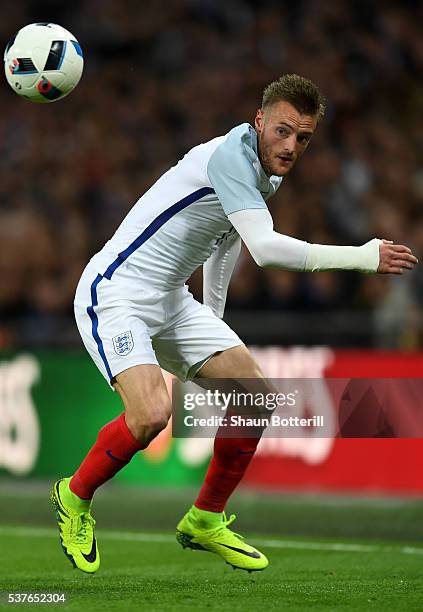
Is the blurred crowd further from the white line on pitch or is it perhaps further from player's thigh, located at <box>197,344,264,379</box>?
player's thigh, located at <box>197,344,264,379</box>

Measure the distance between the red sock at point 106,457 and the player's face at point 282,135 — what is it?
1314mm

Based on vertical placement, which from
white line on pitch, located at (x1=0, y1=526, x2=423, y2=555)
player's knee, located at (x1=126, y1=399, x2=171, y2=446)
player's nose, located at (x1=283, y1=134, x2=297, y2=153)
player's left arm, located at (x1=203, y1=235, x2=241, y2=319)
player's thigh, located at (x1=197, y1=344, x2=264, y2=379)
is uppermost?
player's nose, located at (x1=283, y1=134, x2=297, y2=153)

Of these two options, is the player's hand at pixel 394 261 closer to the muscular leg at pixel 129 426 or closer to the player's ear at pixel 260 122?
the player's ear at pixel 260 122

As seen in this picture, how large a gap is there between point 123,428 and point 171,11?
35.5ft

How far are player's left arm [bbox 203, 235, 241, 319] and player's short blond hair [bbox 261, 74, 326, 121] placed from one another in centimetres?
83

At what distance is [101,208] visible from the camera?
43.3 ft

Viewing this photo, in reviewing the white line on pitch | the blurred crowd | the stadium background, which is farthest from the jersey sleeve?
the blurred crowd

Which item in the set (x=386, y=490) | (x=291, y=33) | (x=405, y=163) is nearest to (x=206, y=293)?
(x=386, y=490)

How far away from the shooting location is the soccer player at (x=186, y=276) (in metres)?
5.06

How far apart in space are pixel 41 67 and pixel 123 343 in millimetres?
1524

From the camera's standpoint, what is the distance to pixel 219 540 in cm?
570

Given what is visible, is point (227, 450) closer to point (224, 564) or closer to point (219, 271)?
point (219, 271)

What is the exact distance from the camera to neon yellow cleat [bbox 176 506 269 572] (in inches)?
224

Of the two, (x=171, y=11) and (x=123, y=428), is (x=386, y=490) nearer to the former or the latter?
(x=123, y=428)
